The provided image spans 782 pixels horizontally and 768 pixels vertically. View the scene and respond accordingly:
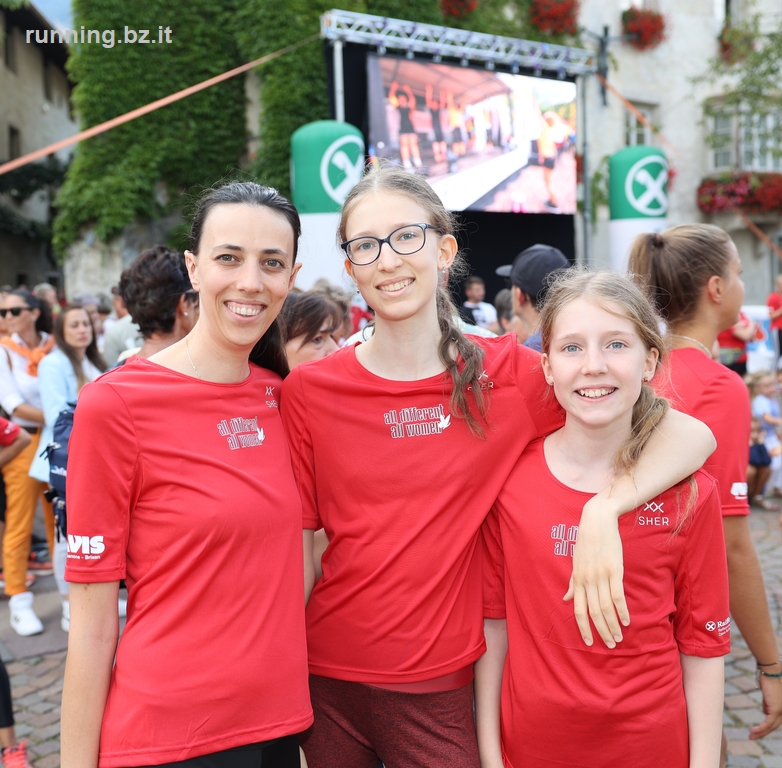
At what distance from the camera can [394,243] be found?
1.90 meters

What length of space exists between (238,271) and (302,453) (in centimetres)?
51

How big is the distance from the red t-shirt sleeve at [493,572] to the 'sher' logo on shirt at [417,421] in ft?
0.88

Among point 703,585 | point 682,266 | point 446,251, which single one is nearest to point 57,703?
point 446,251

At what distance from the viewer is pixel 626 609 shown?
167cm

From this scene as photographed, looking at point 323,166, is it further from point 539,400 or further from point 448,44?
point 539,400

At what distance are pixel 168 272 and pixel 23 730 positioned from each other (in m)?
2.56

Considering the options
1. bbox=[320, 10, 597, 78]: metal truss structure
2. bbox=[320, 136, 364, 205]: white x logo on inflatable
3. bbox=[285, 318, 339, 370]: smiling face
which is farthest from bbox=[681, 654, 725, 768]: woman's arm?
bbox=[320, 10, 597, 78]: metal truss structure

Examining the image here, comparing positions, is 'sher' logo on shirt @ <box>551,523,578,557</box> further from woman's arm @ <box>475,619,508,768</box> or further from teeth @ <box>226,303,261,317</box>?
teeth @ <box>226,303,261,317</box>

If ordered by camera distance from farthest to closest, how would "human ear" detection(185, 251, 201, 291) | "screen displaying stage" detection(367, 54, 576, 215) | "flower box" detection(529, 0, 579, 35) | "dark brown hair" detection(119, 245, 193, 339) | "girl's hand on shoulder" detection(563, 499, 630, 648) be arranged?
1. "flower box" detection(529, 0, 579, 35)
2. "screen displaying stage" detection(367, 54, 576, 215)
3. "dark brown hair" detection(119, 245, 193, 339)
4. "human ear" detection(185, 251, 201, 291)
5. "girl's hand on shoulder" detection(563, 499, 630, 648)

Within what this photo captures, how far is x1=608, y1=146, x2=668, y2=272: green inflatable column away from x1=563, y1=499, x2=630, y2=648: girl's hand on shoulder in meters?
11.7

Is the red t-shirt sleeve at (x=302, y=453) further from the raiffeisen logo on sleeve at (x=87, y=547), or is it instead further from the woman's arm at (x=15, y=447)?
the woman's arm at (x=15, y=447)

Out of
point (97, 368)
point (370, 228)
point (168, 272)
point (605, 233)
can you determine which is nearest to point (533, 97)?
point (605, 233)

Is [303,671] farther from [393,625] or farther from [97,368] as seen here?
[97,368]

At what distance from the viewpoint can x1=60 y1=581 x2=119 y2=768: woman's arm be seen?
5.13 ft
